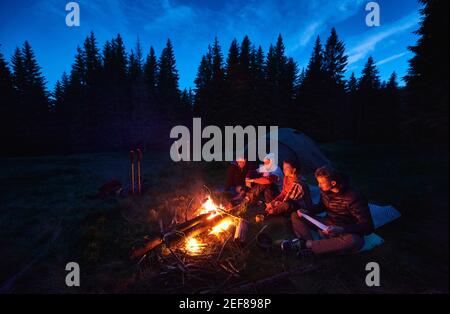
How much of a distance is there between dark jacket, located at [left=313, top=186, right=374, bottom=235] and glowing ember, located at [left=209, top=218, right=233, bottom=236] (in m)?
2.10

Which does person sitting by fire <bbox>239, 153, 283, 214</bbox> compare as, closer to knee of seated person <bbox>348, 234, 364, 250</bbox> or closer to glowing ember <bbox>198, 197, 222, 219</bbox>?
glowing ember <bbox>198, 197, 222, 219</bbox>

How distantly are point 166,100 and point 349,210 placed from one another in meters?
28.1

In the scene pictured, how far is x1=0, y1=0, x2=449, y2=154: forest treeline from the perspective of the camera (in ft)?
73.4

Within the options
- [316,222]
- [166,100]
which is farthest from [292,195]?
[166,100]

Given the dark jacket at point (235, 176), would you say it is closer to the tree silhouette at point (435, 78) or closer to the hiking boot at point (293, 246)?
the hiking boot at point (293, 246)

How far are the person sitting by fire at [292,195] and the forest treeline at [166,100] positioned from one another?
18450 mm

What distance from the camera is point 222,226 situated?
179 inches

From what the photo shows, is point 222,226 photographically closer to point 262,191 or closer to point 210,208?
point 210,208

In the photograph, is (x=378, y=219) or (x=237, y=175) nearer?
(x=378, y=219)

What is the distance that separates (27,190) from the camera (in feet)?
24.7

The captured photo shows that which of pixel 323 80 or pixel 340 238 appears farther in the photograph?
pixel 323 80

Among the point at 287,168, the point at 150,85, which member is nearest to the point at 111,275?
the point at 287,168
